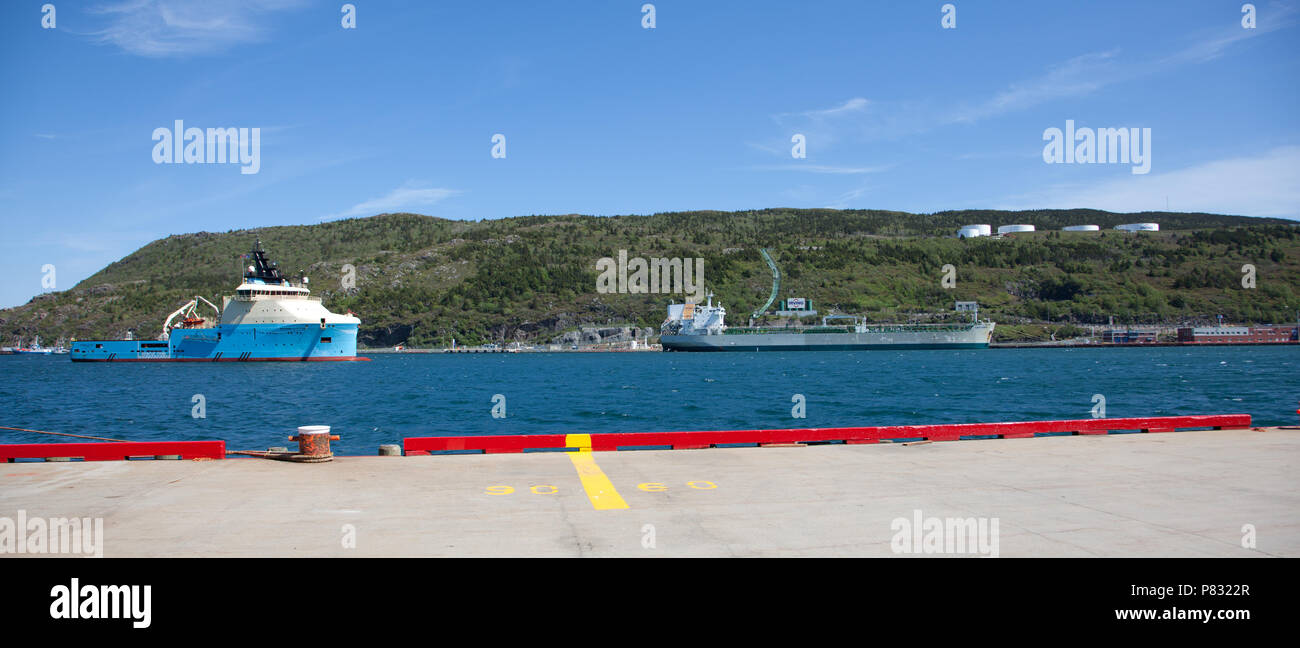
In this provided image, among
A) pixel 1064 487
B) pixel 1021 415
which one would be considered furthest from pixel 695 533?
pixel 1021 415

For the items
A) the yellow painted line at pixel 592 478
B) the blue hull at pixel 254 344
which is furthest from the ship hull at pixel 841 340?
the yellow painted line at pixel 592 478

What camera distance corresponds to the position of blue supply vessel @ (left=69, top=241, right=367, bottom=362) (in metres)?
93.1

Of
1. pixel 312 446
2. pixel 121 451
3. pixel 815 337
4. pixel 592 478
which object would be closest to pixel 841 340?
pixel 815 337

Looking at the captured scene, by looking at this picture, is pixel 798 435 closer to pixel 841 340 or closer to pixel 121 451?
pixel 121 451

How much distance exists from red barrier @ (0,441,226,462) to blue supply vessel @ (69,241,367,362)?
84.3 m

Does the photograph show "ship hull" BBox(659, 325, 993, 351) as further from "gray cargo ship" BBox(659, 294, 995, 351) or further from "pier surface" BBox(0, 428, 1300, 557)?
"pier surface" BBox(0, 428, 1300, 557)

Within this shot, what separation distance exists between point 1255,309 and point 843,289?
81907 mm

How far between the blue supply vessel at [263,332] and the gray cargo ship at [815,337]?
56.7 m

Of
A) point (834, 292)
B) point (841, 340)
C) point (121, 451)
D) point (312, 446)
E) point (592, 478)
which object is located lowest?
point (841, 340)

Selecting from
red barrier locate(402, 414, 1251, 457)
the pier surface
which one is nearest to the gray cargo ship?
red barrier locate(402, 414, 1251, 457)

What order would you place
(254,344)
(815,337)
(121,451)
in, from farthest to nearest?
(815,337) → (254,344) → (121,451)

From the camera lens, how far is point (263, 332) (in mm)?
92562

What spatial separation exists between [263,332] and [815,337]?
274ft

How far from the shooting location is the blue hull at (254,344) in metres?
92.9
